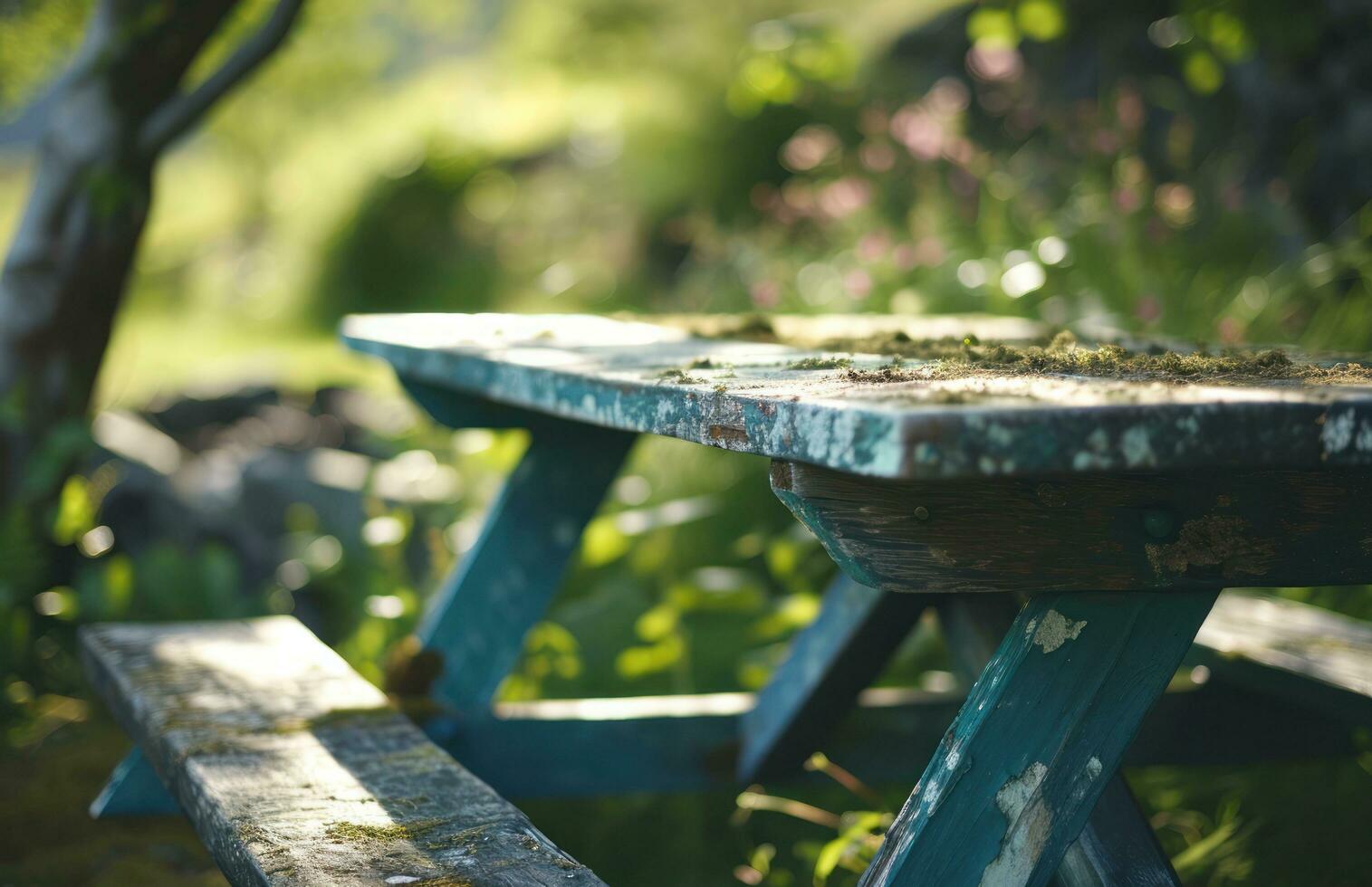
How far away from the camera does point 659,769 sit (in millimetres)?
1940

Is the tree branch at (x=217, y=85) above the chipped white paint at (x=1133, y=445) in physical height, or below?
above

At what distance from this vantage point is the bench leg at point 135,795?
1758mm

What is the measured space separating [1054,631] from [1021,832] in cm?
16

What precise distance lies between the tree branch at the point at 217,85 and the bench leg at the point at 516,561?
52.8 inches

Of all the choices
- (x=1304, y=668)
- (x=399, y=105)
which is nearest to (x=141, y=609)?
(x=1304, y=668)

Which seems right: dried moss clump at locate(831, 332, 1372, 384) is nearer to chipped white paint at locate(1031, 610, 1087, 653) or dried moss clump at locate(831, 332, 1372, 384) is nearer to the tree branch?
chipped white paint at locate(1031, 610, 1087, 653)

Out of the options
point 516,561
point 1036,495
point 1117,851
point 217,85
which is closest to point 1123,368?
point 1036,495

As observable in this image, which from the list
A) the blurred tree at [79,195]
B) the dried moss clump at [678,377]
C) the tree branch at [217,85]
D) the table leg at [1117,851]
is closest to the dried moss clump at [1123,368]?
the dried moss clump at [678,377]

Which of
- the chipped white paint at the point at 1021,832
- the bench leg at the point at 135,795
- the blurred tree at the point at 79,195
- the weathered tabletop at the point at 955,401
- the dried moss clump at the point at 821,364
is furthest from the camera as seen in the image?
the blurred tree at the point at 79,195

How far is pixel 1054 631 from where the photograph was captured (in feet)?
3.26

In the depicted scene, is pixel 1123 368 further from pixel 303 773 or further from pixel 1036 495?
pixel 303 773

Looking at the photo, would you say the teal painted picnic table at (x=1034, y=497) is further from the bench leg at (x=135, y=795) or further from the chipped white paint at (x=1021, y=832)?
the bench leg at (x=135, y=795)

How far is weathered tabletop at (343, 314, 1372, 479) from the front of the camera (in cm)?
74

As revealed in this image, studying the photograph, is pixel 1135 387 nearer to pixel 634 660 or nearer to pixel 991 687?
pixel 991 687
